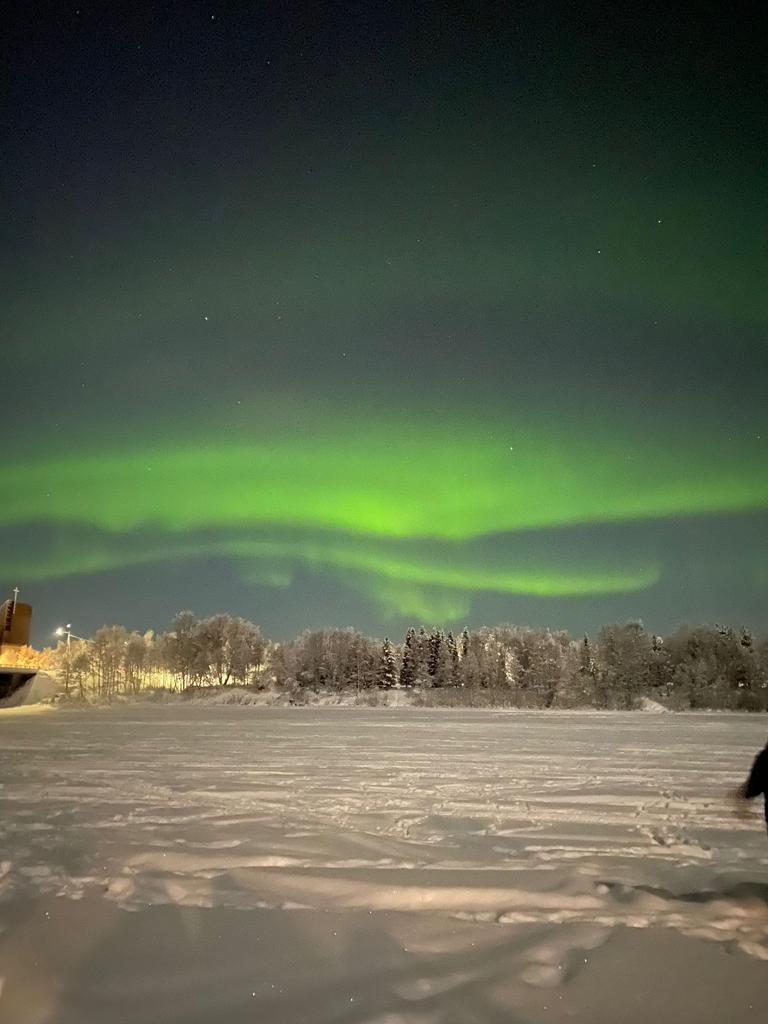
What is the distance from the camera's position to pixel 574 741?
70.0ft

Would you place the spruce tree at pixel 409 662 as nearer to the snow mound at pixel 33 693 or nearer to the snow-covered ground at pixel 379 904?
the snow mound at pixel 33 693

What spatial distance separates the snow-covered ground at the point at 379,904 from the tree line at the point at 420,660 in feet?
209

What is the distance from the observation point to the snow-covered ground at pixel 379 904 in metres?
3.73

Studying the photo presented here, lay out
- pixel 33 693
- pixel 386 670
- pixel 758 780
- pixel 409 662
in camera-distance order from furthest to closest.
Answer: pixel 409 662 < pixel 386 670 < pixel 33 693 < pixel 758 780

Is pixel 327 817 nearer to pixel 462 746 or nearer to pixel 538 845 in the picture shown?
pixel 538 845

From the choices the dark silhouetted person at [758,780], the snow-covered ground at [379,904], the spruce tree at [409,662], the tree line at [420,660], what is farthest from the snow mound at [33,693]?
the spruce tree at [409,662]

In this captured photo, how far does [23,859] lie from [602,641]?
292 ft

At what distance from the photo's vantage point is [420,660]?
115 meters

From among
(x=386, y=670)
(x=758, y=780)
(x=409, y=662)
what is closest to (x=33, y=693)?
(x=758, y=780)

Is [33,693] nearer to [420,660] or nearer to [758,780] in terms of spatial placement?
[758,780]

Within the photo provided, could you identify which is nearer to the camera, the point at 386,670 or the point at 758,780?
the point at 758,780

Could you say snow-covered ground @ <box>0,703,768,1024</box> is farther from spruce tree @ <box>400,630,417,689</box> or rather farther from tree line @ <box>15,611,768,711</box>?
spruce tree @ <box>400,630,417,689</box>

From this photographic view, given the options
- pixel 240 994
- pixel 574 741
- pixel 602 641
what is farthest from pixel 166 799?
pixel 602 641

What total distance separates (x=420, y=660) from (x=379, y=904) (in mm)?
112703
